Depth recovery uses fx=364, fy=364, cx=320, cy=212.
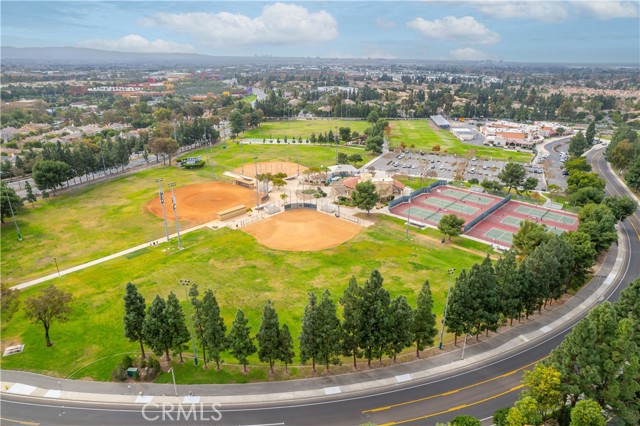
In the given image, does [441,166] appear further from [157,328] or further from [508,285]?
[157,328]

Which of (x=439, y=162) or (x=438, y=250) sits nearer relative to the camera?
(x=438, y=250)

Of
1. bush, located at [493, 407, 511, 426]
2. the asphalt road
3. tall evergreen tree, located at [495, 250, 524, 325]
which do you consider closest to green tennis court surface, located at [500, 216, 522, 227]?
tall evergreen tree, located at [495, 250, 524, 325]

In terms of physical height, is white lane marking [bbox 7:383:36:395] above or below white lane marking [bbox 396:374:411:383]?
below

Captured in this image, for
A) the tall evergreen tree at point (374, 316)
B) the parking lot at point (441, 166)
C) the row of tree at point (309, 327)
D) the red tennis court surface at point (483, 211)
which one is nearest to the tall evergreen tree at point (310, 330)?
the row of tree at point (309, 327)

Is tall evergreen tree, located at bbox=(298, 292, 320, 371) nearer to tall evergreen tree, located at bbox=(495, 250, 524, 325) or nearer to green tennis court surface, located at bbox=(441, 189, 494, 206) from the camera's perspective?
tall evergreen tree, located at bbox=(495, 250, 524, 325)

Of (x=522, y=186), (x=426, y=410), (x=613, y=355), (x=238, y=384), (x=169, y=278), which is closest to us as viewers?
(x=613, y=355)

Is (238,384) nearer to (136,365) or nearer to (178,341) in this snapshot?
(178,341)

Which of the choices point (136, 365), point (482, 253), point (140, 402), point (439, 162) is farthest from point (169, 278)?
point (439, 162)
